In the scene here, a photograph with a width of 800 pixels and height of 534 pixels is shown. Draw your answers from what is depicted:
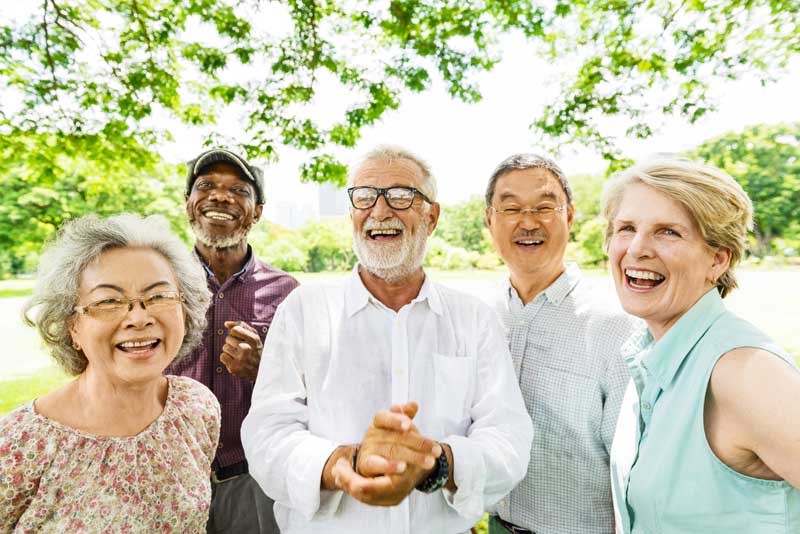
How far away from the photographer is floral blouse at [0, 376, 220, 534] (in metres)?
1.74

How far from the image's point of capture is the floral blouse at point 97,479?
5.72 feet

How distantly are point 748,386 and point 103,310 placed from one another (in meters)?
2.30

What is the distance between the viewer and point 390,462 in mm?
1660

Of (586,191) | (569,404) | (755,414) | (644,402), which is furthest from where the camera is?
(586,191)

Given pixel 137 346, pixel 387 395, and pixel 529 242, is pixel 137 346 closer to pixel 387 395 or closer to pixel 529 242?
pixel 387 395

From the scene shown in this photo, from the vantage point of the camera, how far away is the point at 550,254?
2.64 meters

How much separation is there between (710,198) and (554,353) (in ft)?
3.37

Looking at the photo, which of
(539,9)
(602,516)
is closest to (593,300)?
(602,516)

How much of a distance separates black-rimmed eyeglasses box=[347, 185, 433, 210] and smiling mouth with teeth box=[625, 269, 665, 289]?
104 cm

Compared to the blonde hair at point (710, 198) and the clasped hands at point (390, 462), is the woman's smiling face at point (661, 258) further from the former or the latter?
the clasped hands at point (390, 462)

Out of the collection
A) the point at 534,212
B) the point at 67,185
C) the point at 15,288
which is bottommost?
the point at 15,288

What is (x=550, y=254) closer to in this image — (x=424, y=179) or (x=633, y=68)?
(x=424, y=179)

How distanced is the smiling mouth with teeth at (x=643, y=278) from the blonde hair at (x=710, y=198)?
214mm

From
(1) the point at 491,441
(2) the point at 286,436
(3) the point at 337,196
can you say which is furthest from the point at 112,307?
(3) the point at 337,196
